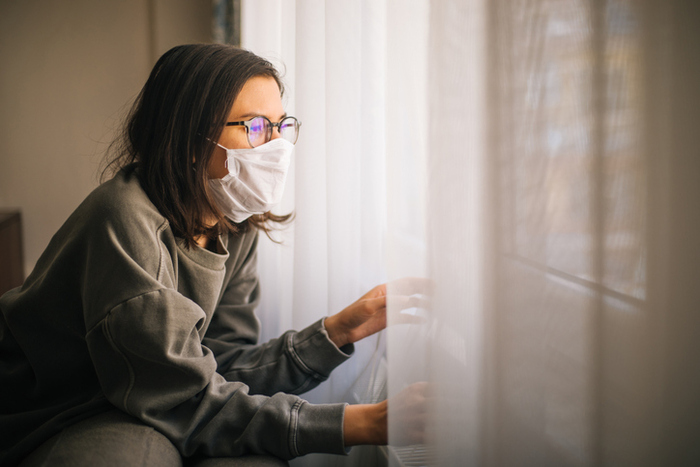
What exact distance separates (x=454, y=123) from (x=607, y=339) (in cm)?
28

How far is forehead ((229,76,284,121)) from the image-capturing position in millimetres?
814

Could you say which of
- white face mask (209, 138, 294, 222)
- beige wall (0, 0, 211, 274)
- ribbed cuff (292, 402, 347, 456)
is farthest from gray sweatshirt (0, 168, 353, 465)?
beige wall (0, 0, 211, 274)

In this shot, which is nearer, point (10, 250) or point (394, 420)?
point (394, 420)

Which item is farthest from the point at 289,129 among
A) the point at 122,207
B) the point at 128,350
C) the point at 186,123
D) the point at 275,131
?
the point at 128,350

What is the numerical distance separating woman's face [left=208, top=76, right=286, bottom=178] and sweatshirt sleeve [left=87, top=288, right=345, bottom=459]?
0.88 feet

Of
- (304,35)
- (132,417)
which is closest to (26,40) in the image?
(304,35)

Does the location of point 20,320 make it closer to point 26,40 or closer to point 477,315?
point 477,315

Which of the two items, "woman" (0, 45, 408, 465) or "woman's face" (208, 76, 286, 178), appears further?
"woman's face" (208, 76, 286, 178)

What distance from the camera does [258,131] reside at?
838mm

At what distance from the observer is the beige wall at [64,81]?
2.21 metres

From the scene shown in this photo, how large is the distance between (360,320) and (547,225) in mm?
464

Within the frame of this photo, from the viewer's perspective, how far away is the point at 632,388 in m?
0.44

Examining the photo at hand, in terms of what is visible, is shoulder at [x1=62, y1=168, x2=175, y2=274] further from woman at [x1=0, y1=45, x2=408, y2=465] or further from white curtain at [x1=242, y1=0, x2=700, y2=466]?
white curtain at [x1=242, y1=0, x2=700, y2=466]

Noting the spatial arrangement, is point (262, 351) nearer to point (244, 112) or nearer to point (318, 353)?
point (318, 353)
